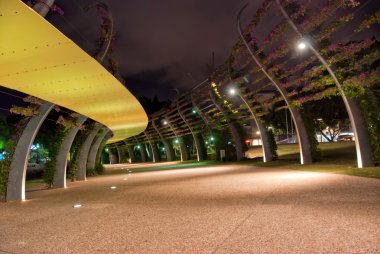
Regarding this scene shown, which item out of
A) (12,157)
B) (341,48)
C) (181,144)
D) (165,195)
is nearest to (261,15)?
(341,48)

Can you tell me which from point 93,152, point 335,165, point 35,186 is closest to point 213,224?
point 335,165

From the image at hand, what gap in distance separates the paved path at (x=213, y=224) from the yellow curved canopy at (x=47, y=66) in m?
2.76

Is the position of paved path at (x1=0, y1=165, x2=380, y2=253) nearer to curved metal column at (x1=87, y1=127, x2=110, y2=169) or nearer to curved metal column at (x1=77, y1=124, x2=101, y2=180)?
curved metal column at (x1=77, y1=124, x2=101, y2=180)

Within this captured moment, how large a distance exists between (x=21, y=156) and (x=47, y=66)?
217 inches

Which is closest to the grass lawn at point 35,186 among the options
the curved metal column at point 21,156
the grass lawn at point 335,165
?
the curved metal column at point 21,156

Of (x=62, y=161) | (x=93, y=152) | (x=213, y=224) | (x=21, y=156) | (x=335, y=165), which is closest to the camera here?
(x=213, y=224)

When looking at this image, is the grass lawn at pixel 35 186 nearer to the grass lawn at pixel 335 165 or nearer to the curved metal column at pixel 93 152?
the curved metal column at pixel 93 152

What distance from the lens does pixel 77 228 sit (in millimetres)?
5754

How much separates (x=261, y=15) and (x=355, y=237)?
38.8 ft

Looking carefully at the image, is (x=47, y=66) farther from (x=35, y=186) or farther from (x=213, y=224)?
(x=35, y=186)

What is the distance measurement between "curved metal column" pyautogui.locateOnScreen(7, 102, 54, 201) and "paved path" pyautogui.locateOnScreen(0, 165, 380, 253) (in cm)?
209

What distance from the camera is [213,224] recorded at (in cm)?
535

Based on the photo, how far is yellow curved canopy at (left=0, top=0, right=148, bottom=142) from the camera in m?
4.19

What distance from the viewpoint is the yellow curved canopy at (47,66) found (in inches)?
165
